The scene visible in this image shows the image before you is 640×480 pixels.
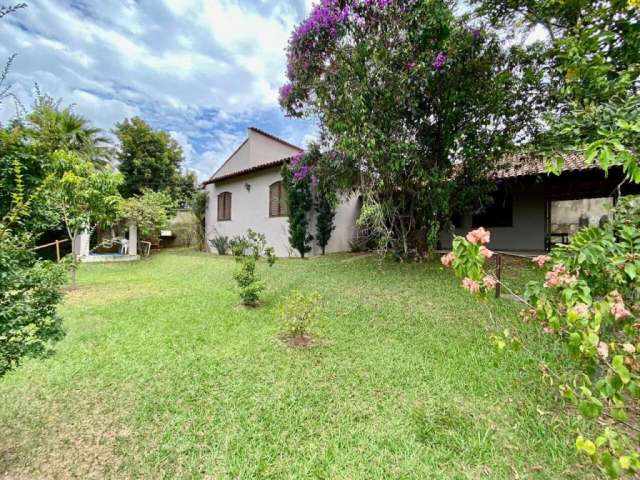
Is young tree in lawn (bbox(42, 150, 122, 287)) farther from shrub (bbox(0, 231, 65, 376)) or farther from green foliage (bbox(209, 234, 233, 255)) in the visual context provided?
green foliage (bbox(209, 234, 233, 255))

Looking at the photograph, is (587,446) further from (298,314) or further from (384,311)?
(384,311)

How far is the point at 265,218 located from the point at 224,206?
422 centimetres

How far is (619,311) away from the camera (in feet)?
4.42

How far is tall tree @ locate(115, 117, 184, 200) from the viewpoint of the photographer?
830 inches

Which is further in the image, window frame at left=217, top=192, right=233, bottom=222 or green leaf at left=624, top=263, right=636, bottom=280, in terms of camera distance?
window frame at left=217, top=192, right=233, bottom=222

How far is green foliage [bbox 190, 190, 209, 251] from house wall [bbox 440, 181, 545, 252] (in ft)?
52.5

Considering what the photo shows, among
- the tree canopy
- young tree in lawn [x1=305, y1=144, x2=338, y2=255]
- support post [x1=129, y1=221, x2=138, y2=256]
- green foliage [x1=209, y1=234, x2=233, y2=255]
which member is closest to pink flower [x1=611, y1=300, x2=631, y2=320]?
young tree in lawn [x1=305, y1=144, x2=338, y2=255]

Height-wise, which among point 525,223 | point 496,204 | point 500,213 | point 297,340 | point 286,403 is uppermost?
point 496,204

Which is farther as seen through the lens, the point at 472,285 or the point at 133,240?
the point at 133,240

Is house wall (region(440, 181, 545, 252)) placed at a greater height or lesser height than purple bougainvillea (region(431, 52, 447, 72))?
lesser

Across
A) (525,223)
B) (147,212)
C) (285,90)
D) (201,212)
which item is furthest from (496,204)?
(147,212)

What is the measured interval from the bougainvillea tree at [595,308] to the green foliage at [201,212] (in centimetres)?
1923

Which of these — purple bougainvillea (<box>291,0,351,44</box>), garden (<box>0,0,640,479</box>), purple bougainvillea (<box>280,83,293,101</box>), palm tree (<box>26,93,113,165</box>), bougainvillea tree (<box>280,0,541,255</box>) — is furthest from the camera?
palm tree (<box>26,93,113,165</box>)

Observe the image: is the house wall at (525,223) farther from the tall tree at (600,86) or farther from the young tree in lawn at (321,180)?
the tall tree at (600,86)
